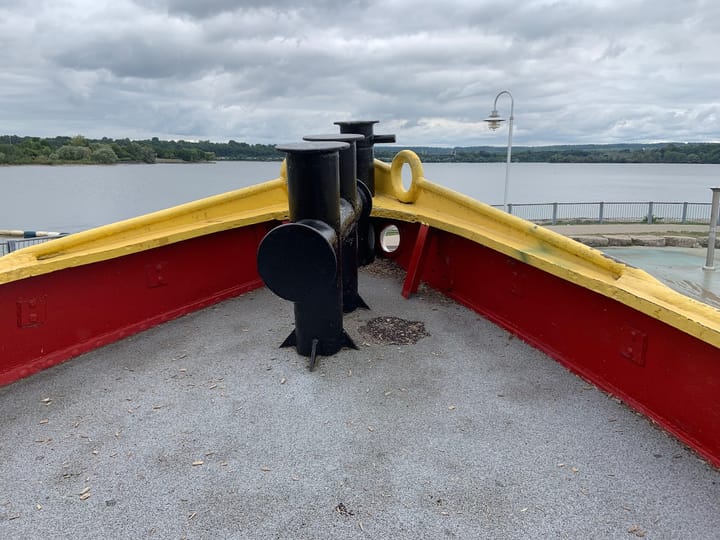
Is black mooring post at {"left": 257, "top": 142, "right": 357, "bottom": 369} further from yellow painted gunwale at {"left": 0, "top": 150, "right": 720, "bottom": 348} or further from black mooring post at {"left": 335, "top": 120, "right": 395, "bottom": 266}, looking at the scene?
black mooring post at {"left": 335, "top": 120, "right": 395, "bottom": 266}

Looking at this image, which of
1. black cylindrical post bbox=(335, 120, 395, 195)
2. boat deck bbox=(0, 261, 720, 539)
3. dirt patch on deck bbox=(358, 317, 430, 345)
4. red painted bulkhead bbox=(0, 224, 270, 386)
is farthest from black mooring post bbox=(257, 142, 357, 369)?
black cylindrical post bbox=(335, 120, 395, 195)

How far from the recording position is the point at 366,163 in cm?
705

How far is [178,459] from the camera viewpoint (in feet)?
10.2

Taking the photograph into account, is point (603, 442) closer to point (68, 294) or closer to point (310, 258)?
point (310, 258)

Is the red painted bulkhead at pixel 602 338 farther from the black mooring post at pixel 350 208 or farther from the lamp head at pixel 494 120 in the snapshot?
the lamp head at pixel 494 120

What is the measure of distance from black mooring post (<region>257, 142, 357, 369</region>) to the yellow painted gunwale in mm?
1583

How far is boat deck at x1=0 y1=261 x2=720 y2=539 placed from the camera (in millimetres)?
2625

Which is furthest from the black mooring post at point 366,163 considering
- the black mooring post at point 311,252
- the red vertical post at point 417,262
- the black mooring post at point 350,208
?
the black mooring post at point 311,252

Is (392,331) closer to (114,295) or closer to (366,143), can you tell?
(114,295)

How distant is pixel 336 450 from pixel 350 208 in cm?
228

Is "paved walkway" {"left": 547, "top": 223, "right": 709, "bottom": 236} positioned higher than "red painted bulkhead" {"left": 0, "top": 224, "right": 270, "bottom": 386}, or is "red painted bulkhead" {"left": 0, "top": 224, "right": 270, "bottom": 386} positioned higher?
"red painted bulkhead" {"left": 0, "top": 224, "right": 270, "bottom": 386}

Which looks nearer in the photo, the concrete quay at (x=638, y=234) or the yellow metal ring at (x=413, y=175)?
the yellow metal ring at (x=413, y=175)

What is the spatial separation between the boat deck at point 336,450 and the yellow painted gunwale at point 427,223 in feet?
2.60

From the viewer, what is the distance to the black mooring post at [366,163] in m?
6.81
